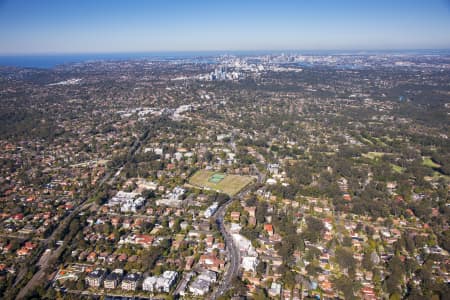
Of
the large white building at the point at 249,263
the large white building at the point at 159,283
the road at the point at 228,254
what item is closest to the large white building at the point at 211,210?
the road at the point at 228,254

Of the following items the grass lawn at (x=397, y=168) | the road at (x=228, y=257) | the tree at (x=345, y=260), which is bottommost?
the road at (x=228, y=257)

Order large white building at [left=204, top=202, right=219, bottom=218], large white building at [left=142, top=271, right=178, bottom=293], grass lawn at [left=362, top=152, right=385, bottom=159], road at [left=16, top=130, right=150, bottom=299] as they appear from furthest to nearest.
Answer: grass lawn at [left=362, top=152, right=385, bottom=159] → large white building at [left=204, top=202, right=219, bottom=218] → road at [left=16, top=130, right=150, bottom=299] → large white building at [left=142, top=271, right=178, bottom=293]

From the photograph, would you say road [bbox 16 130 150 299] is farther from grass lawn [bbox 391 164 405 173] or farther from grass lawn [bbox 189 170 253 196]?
grass lawn [bbox 391 164 405 173]

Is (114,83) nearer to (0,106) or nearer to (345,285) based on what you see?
(0,106)

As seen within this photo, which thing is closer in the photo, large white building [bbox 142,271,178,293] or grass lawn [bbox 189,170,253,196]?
large white building [bbox 142,271,178,293]

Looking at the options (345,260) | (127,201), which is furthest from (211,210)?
(345,260)

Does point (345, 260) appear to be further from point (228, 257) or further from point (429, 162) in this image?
point (429, 162)

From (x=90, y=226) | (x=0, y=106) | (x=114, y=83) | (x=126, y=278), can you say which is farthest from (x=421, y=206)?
(x=114, y=83)

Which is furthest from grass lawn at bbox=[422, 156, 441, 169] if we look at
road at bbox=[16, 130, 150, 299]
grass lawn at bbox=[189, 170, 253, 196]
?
road at bbox=[16, 130, 150, 299]

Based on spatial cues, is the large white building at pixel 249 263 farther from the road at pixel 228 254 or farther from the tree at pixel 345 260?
the tree at pixel 345 260
